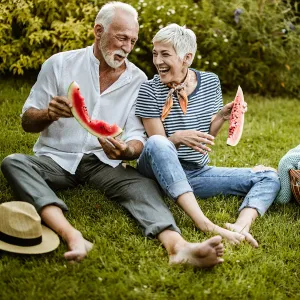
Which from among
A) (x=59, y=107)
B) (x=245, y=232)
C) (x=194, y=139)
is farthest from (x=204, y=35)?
(x=245, y=232)

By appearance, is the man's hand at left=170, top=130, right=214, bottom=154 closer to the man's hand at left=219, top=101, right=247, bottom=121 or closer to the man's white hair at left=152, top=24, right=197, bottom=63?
the man's hand at left=219, top=101, right=247, bottom=121

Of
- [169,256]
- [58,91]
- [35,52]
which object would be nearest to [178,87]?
[58,91]

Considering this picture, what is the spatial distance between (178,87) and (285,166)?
0.98m

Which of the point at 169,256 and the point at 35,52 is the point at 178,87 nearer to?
the point at 169,256

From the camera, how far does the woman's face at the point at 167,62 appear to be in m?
4.21

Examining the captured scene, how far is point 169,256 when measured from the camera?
3.53 meters

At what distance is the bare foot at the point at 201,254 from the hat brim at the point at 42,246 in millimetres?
691

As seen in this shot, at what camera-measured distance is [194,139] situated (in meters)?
4.07

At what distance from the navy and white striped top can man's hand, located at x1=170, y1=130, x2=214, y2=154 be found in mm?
234

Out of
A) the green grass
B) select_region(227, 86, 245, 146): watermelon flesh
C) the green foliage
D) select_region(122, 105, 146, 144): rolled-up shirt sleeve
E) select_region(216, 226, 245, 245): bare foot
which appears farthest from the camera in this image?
the green foliage

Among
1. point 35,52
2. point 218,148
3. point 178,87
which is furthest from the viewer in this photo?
point 35,52

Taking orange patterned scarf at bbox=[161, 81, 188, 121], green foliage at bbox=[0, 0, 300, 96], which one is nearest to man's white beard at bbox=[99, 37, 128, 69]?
orange patterned scarf at bbox=[161, 81, 188, 121]

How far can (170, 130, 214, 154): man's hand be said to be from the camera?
4047mm

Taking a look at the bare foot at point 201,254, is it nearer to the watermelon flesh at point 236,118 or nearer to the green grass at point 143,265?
the green grass at point 143,265
